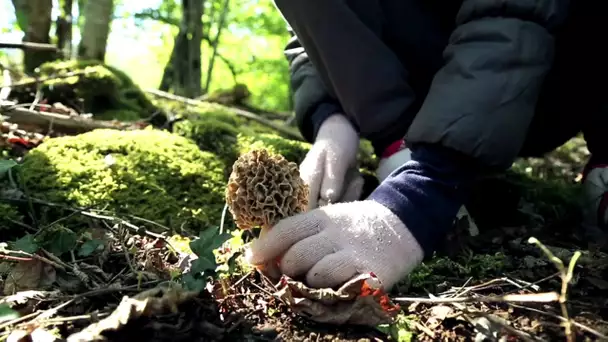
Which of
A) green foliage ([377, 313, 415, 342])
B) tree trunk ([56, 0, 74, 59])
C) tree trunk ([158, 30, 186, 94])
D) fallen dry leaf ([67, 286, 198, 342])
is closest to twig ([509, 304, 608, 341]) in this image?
green foliage ([377, 313, 415, 342])

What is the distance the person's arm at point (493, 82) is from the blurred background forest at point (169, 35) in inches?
61.4

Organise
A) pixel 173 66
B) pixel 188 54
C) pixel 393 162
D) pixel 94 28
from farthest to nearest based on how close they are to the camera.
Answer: pixel 173 66
pixel 188 54
pixel 94 28
pixel 393 162

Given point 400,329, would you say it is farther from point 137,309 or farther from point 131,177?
point 131,177

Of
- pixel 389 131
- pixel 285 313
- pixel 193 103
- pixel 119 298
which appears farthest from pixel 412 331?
pixel 193 103

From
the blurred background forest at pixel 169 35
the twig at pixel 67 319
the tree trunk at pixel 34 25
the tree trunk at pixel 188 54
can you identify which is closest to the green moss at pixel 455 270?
the twig at pixel 67 319

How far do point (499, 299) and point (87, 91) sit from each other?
2.87 meters

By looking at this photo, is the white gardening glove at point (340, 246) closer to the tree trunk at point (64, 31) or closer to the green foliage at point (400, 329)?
the green foliage at point (400, 329)

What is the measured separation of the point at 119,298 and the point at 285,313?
44cm

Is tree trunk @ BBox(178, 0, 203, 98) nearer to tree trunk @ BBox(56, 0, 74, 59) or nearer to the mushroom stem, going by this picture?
tree trunk @ BBox(56, 0, 74, 59)

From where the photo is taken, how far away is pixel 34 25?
3.83 meters

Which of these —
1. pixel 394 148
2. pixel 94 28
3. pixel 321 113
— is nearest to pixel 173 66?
pixel 94 28

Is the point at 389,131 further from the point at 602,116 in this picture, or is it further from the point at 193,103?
the point at 193,103

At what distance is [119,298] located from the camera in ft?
4.87

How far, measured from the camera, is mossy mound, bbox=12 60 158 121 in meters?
3.31
